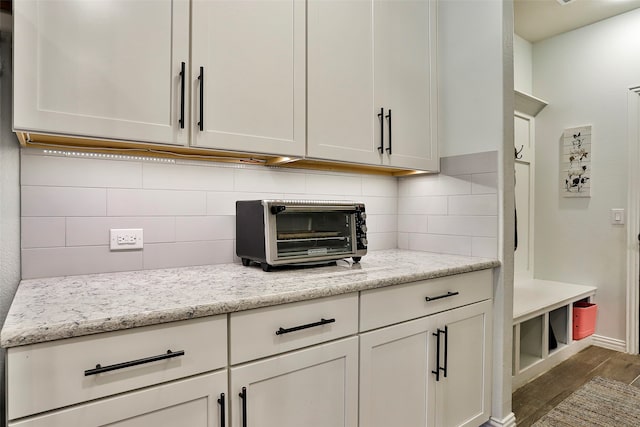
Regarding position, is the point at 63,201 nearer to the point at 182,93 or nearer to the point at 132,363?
the point at 182,93

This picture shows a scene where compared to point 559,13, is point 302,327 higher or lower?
lower

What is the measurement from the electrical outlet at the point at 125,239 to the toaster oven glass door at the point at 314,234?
1.87ft

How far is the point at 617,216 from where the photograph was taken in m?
2.98

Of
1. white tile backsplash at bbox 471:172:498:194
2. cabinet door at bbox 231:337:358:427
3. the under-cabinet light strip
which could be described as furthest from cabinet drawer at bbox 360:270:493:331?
the under-cabinet light strip

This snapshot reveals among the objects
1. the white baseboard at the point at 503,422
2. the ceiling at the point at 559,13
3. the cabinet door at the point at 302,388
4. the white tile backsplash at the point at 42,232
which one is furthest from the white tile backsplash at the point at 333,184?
the ceiling at the point at 559,13

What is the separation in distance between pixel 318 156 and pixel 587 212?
275cm

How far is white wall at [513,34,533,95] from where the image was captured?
10.9 feet

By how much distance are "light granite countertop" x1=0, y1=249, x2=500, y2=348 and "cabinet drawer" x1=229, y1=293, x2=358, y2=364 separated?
4cm

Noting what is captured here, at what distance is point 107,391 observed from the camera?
2.88ft

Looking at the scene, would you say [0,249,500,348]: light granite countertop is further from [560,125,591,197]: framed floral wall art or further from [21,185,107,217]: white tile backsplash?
Result: [560,125,591,197]: framed floral wall art

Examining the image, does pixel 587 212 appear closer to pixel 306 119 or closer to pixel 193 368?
pixel 306 119

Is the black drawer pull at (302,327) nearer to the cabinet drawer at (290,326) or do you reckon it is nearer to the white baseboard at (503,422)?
the cabinet drawer at (290,326)

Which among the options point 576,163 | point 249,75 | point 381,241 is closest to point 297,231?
point 249,75

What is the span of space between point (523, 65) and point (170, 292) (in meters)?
3.63
